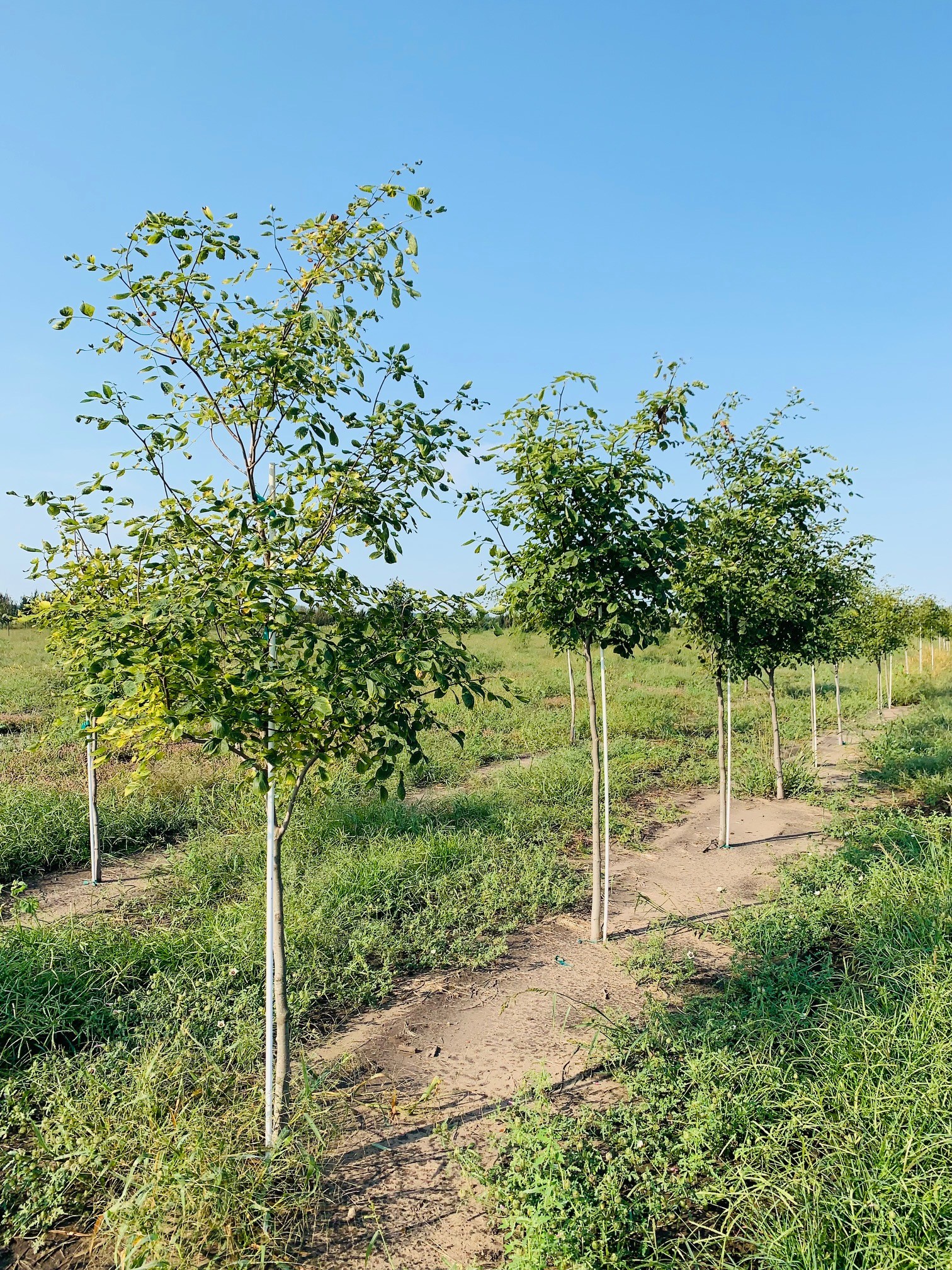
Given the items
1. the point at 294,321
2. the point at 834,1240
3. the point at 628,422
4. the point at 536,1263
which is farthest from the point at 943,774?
the point at 294,321

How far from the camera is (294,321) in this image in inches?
132

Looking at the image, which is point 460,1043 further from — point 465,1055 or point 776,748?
point 776,748

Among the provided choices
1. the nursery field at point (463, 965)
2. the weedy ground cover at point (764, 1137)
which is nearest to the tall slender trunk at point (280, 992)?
the nursery field at point (463, 965)

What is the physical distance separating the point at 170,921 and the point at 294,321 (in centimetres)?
508

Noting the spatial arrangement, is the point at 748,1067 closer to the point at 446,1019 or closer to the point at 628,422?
the point at 446,1019

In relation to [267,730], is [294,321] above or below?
above

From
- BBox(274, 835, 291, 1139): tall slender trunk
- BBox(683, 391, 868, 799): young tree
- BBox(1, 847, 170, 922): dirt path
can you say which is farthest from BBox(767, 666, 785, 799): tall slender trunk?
BBox(274, 835, 291, 1139): tall slender trunk

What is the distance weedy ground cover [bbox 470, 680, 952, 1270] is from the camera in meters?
2.81

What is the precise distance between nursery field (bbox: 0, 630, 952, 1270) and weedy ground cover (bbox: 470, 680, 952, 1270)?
0.7 inches

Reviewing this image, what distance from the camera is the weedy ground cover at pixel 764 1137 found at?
2.81m

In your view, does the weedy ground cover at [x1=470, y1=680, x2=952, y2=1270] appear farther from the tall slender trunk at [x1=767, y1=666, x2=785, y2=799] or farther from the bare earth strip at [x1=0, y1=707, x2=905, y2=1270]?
the tall slender trunk at [x1=767, y1=666, x2=785, y2=799]

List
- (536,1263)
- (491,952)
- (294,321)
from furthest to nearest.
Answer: (491,952)
(294,321)
(536,1263)

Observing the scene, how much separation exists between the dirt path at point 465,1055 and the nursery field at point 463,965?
0.18 m

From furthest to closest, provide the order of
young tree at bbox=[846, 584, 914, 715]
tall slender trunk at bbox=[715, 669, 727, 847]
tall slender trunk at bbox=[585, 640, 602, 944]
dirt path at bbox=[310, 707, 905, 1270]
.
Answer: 1. young tree at bbox=[846, 584, 914, 715]
2. tall slender trunk at bbox=[715, 669, 727, 847]
3. tall slender trunk at bbox=[585, 640, 602, 944]
4. dirt path at bbox=[310, 707, 905, 1270]
